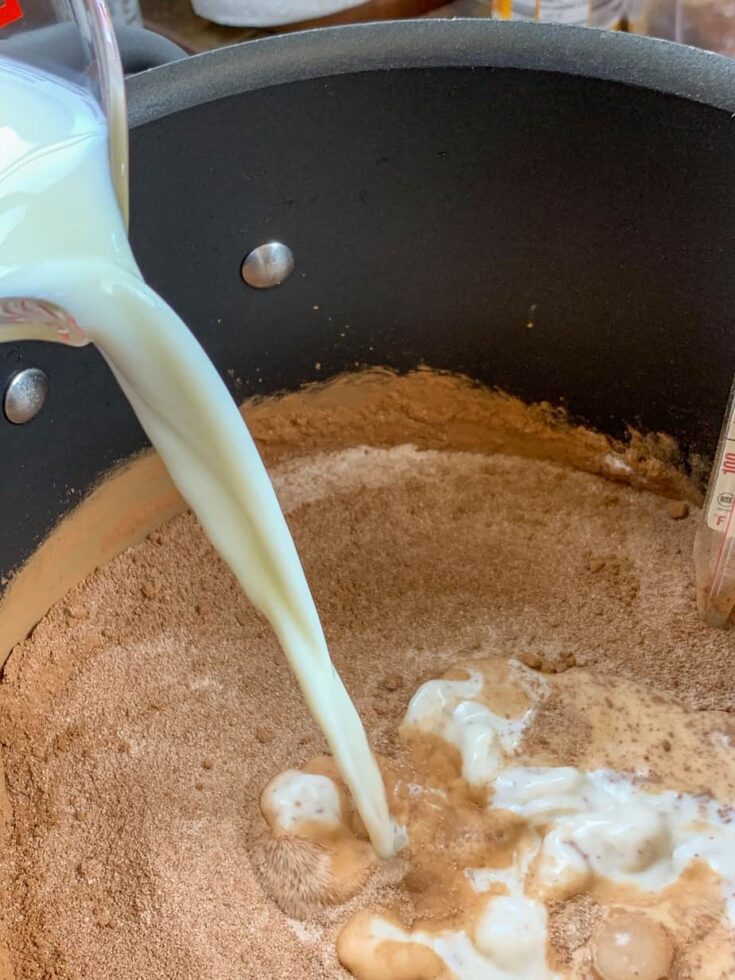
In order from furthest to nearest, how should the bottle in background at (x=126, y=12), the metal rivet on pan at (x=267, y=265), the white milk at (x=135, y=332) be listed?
the bottle in background at (x=126, y=12) → the metal rivet on pan at (x=267, y=265) → the white milk at (x=135, y=332)

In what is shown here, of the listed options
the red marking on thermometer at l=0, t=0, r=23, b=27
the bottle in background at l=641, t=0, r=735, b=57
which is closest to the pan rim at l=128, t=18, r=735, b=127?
the red marking on thermometer at l=0, t=0, r=23, b=27

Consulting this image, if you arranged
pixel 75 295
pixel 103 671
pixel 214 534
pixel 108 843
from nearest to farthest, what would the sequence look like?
pixel 75 295 → pixel 214 534 → pixel 108 843 → pixel 103 671

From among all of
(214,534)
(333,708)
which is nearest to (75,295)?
(214,534)

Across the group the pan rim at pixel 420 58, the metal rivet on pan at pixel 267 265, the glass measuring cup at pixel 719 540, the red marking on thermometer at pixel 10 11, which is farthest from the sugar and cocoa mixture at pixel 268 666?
the red marking on thermometer at pixel 10 11

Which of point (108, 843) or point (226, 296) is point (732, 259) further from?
point (108, 843)

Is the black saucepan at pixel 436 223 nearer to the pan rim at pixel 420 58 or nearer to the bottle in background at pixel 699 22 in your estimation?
the pan rim at pixel 420 58

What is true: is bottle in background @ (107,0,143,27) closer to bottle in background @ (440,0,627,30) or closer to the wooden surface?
the wooden surface

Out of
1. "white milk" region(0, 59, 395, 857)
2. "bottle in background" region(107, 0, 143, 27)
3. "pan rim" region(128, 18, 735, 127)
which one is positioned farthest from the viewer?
"bottle in background" region(107, 0, 143, 27)
